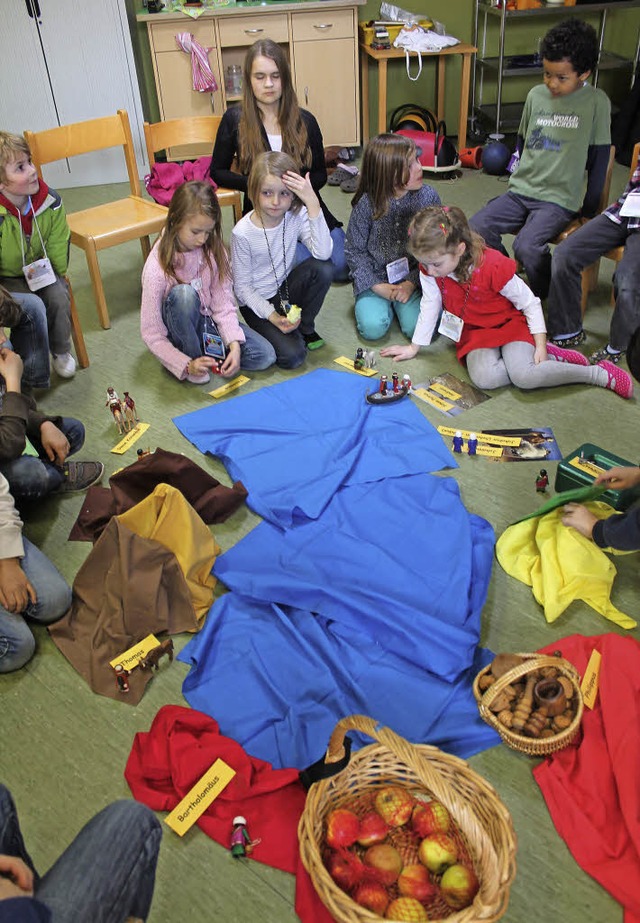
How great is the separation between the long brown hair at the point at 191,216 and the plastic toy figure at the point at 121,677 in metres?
1.71

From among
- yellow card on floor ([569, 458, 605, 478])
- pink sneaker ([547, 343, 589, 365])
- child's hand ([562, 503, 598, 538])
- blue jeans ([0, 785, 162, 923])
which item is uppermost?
blue jeans ([0, 785, 162, 923])

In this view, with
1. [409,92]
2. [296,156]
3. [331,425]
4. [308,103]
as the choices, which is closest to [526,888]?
[331,425]

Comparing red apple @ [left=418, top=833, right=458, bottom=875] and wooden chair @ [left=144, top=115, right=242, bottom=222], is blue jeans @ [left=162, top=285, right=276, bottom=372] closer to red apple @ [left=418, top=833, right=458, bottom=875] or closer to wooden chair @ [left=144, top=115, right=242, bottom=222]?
wooden chair @ [left=144, top=115, right=242, bottom=222]

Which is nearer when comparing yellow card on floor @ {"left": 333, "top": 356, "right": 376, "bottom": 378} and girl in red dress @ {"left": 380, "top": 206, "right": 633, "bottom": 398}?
girl in red dress @ {"left": 380, "top": 206, "right": 633, "bottom": 398}

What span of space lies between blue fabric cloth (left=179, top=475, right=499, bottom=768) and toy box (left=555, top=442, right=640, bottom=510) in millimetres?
309

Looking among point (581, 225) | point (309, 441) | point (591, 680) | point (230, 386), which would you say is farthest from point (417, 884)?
point (581, 225)

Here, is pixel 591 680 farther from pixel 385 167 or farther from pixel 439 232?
pixel 385 167

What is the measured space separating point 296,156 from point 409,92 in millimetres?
2678

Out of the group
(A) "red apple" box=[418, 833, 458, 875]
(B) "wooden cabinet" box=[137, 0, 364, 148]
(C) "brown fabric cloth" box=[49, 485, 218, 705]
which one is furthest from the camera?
(B) "wooden cabinet" box=[137, 0, 364, 148]

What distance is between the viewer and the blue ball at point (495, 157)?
5195mm

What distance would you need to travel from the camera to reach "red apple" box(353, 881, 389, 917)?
4.64 ft

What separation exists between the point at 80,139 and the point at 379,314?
1.68m

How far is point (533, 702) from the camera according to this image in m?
1.88

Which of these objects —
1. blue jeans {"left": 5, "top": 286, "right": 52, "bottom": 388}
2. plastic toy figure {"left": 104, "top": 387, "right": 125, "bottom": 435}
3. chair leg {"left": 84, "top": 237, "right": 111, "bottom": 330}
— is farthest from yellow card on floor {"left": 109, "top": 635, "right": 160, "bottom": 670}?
chair leg {"left": 84, "top": 237, "right": 111, "bottom": 330}
